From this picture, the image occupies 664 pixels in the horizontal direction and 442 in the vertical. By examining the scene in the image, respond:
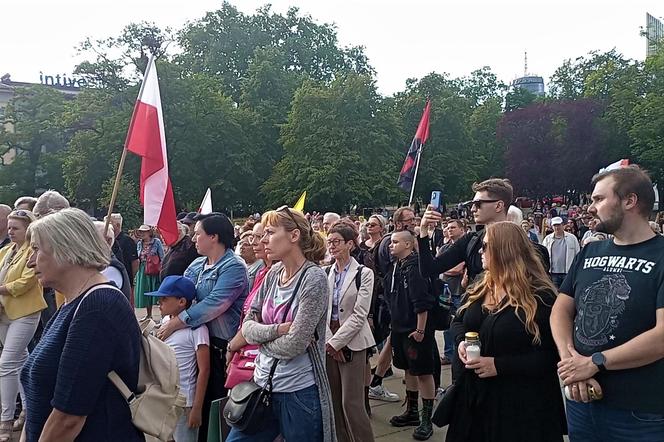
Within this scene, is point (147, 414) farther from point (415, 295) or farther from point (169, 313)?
point (415, 295)

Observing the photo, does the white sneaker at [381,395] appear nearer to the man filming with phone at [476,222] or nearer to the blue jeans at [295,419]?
the man filming with phone at [476,222]

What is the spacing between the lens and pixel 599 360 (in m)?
2.94

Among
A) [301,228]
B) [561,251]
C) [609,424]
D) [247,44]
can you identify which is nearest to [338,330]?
[301,228]

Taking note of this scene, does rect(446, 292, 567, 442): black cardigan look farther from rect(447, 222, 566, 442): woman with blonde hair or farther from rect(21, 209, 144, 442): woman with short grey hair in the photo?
rect(21, 209, 144, 442): woman with short grey hair

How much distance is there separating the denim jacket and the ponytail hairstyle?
0.81 m

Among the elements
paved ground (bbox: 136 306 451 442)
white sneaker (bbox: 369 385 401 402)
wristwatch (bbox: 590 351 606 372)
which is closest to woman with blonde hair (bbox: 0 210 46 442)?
paved ground (bbox: 136 306 451 442)

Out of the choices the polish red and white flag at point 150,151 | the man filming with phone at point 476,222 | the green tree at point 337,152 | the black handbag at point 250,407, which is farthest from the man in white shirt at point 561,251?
the green tree at point 337,152

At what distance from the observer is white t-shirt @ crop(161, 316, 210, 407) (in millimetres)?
4301

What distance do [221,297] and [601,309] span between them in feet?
8.19

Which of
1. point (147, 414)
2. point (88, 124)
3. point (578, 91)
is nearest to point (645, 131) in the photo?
point (578, 91)

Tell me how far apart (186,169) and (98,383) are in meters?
35.0

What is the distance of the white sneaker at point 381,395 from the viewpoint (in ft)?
22.3

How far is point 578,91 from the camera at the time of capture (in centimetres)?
5519

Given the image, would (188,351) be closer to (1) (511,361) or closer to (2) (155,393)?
(2) (155,393)
